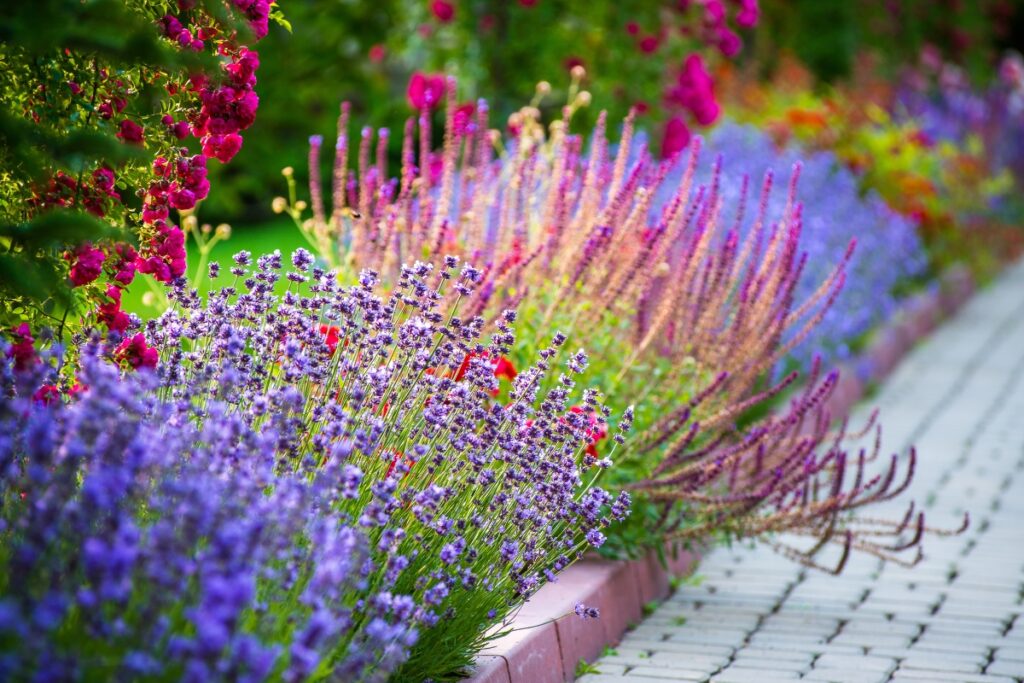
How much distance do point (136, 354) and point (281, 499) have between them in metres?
1.13

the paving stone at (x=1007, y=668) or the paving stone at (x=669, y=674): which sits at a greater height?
the paving stone at (x=669, y=674)

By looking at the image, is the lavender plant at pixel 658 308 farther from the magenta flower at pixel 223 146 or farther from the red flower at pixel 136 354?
the red flower at pixel 136 354

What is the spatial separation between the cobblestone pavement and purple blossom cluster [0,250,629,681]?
804mm

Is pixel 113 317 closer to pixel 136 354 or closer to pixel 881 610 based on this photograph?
pixel 136 354

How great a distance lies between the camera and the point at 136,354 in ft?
10.8

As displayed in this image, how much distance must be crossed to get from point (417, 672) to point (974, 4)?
65.3 ft

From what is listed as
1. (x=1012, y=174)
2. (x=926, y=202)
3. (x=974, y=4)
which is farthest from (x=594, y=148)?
(x=974, y=4)

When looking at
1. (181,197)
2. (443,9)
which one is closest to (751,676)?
(181,197)

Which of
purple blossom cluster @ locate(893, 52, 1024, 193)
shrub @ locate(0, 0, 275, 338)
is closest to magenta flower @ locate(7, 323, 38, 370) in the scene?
shrub @ locate(0, 0, 275, 338)

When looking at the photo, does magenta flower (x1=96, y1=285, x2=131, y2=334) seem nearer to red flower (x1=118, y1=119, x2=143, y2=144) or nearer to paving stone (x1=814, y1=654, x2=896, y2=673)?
red flower (x1=118, y1=119, x2=143, y2=144)

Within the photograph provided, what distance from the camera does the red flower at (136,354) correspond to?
3289 mm

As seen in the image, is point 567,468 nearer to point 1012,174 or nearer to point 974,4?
point 1012,174

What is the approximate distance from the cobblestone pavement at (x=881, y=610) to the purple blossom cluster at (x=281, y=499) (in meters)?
0.80

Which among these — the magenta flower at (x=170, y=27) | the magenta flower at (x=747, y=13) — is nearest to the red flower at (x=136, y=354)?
the magenta flower at (x=170, y=27)
